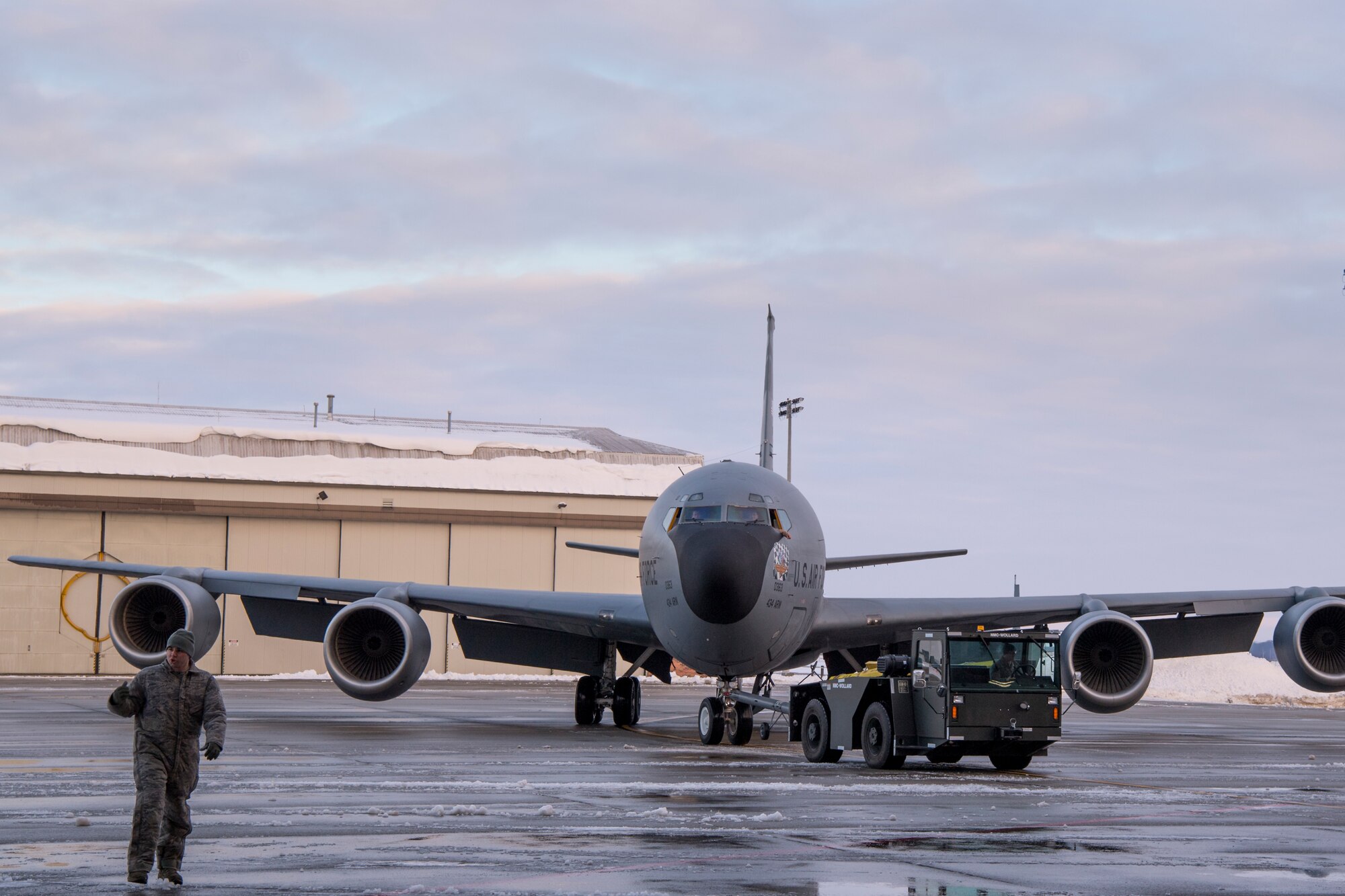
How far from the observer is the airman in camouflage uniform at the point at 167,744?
29.0 feet

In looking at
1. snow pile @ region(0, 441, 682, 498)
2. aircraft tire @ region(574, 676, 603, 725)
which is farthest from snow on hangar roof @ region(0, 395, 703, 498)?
aircraft tire @ region(574, 676, 603, 725)

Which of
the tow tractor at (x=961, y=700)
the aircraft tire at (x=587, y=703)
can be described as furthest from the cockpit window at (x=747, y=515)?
the aircraft tire at (x=587, y=703)

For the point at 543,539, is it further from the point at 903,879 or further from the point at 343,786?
the point at 903,879

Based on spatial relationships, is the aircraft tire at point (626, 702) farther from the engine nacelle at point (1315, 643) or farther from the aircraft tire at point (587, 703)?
the engine nacelle at point (1315, 643)

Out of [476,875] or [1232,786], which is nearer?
[476,875]

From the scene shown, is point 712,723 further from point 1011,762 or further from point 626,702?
point 1011,762

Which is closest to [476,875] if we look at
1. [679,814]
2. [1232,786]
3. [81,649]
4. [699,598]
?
[679,814]

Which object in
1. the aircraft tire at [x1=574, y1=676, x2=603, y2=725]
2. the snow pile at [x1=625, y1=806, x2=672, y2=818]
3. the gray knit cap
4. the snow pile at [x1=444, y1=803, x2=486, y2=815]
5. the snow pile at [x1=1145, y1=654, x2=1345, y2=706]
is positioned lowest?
the snow pile at [x1=1145, y1=654, x2=1345, y2=706]

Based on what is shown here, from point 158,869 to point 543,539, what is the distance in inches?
1758

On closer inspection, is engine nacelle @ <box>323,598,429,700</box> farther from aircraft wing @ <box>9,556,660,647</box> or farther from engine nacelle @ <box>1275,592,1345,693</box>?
engine nacelle @ <box>1275,592,1345,693</box>

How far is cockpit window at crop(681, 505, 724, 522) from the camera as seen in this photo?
70.8 feet

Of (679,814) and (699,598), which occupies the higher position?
(699,598)

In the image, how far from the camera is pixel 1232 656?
71.4 metres

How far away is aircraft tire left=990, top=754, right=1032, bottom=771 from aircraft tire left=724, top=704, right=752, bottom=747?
4413 mm
